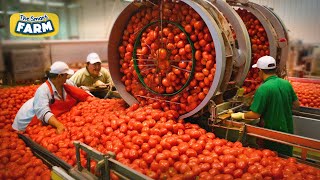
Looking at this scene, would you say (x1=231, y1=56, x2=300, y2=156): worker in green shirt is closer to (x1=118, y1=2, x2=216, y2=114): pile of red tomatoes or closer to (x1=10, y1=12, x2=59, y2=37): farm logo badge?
(x1=118, y1=2, x2=216, y2=114): pile of red tomatoes

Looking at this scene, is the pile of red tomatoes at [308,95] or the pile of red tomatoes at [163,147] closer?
the pile of red tomatoes at [163,147]

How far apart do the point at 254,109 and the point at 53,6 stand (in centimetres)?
395

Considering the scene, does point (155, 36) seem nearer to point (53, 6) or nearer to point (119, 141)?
point (119, 141)

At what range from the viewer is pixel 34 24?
17.7 ft

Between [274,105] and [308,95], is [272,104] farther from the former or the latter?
[308,95]

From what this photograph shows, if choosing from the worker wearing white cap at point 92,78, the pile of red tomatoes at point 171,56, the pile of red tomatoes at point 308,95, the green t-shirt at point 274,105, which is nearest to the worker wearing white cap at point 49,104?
the pile of red tomatoes at point 171,56

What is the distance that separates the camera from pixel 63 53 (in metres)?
8.28

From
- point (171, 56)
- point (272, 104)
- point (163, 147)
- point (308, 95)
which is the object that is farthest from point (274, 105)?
point (308, 95)

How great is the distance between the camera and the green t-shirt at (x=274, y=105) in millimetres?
3264

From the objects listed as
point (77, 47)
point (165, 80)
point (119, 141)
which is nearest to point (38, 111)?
point (119, 141)

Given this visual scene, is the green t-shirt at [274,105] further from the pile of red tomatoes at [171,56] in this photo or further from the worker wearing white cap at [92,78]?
the worker wearing white cap at [92,78]

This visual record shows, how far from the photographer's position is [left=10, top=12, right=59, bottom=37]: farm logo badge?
4.71 meters

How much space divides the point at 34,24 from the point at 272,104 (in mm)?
4603

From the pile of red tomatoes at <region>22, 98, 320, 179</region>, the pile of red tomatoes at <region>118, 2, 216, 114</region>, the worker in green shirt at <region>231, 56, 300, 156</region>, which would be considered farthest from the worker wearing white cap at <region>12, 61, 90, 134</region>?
the worker in green shirt at <region>231, 56, 300, 156</region>
